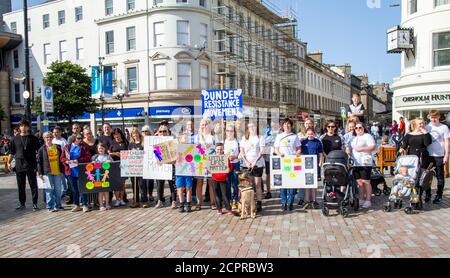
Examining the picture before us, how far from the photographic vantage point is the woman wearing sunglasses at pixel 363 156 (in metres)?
7.83

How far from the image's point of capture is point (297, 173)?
8.03m

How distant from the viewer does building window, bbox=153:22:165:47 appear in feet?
106

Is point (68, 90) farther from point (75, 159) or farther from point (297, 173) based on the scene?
point (297, 173)

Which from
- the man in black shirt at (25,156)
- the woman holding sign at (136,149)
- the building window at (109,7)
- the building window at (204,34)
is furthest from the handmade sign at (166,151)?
the building window at (109,7)

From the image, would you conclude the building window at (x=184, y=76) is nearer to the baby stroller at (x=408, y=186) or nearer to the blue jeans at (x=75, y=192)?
the blue jeans at (x=75, y=192)

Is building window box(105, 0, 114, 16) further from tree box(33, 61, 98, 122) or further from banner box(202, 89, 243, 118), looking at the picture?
banner box(202, 89, 243, 118)

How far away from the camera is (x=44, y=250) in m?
5.80

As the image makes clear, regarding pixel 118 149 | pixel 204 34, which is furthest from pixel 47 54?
pixel 118 149

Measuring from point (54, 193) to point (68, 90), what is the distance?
885 inches

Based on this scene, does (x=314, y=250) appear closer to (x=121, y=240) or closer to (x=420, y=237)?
(x=420, y=237)

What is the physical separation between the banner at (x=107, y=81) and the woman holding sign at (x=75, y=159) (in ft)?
77.8

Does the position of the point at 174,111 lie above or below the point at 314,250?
above
